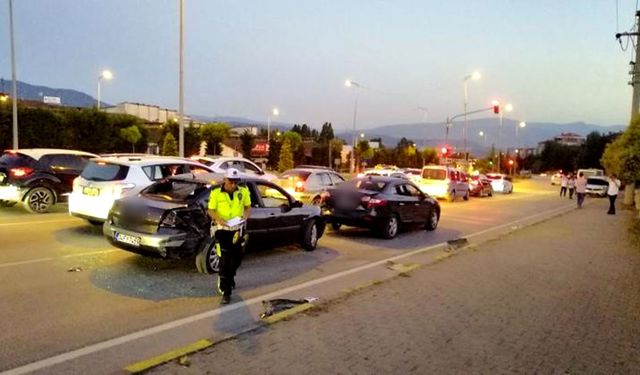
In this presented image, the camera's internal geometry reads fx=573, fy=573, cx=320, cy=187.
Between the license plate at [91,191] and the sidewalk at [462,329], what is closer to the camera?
the sidewalk at [462,329]

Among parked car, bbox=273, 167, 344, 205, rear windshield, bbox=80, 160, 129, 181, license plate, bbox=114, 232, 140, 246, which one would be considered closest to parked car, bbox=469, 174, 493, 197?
parked car, bbox=273, 167, 344, 205

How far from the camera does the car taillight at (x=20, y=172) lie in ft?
46.3

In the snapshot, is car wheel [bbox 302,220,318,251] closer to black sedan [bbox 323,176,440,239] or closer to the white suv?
black sedan [bbox 323,176,440,239]

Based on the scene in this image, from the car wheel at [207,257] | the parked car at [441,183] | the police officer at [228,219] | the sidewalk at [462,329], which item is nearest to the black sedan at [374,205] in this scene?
the sidewalk at [462,329]

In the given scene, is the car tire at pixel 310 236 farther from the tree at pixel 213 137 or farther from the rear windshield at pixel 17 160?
the tree at pixel 213 137

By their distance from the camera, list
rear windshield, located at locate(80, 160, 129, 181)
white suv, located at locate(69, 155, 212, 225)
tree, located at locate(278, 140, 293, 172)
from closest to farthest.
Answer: white suv, located at locate(69, 155, 212, 225) < rear windshield, located at locate(80, 160, 129, 181) < tree, located at locate(278, 140, 293, 172)

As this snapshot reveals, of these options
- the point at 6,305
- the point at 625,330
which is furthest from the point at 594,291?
the point at 6,305

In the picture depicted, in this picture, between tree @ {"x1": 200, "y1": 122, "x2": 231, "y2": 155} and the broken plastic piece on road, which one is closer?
the broken plastic piece on road

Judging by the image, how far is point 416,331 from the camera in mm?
6082

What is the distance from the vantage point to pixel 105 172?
38.4ft

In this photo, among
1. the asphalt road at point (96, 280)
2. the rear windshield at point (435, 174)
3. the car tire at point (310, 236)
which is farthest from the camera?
the rear windshield at point (435, 174)

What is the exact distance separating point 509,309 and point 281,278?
3383 millimetres

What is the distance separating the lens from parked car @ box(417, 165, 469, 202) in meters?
27.7

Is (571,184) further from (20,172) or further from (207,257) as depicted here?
(207,257)
